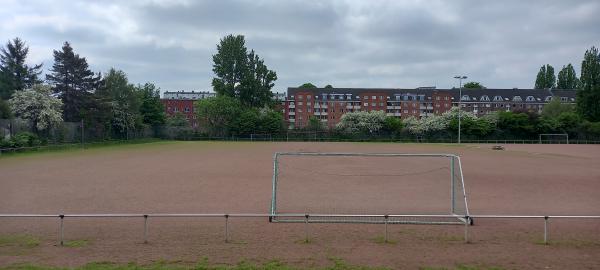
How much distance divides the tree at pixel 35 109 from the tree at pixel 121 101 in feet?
48.2

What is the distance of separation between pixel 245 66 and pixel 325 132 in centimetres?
1845

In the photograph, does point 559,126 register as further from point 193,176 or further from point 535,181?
point 193,176

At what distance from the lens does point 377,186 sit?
17.1 metres

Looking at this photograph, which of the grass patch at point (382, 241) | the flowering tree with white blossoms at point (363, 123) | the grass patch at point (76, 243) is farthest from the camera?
the flowering tree with white blossoms at point (363, 123)

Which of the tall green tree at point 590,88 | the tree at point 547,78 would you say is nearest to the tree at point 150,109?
the tall green tree at point 590,88

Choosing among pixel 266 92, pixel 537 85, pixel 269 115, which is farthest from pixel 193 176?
pixel 537 85

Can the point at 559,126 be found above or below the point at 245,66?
below

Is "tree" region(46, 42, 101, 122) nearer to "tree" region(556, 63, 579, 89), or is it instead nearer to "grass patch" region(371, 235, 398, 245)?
"grass patch" region(371, 235, 398, 245)

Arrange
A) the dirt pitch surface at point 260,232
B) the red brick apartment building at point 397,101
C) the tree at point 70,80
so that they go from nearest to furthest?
the dirt pitch surface at point 260,232 < the tree at point 70,80 < the red brick apartment building at point 397,101

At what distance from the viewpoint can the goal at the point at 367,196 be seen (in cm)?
1093

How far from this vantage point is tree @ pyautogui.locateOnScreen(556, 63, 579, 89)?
12238 centimetres

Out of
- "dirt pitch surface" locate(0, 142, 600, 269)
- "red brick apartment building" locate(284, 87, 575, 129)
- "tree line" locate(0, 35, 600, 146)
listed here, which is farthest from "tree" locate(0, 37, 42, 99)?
"red brick apartment building" locate(284, 87, 575, 129)

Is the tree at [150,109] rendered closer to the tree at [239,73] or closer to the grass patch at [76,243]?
the tree at [239,73]

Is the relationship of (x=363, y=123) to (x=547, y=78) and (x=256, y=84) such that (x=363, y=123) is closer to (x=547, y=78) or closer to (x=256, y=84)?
(x=256, y=84)
